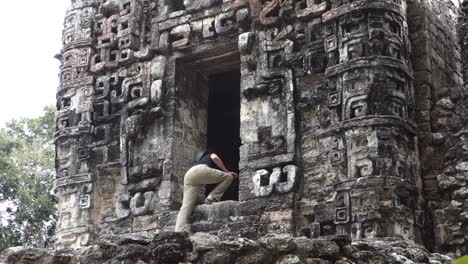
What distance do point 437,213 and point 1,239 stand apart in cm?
1326

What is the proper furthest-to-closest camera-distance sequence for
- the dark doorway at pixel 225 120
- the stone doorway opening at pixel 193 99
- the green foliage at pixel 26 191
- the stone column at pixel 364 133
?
1. the green foliage at pixel 26 191
2. the dark doorway at pixel 225 120
3. the stone doorway opening at pixel 193 99
4. the stone column at pixel 364 133

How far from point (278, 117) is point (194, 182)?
1179 mm

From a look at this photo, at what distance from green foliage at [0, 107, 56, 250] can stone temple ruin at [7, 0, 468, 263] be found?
9.27 meters

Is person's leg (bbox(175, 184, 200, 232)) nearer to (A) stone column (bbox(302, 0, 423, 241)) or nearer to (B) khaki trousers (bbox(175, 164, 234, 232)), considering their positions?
(B) khaki trousers (bbox(175, 164, 234, 232))

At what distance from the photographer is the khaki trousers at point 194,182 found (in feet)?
27.8

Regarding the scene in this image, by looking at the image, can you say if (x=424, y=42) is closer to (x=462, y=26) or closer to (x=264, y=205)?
(x=462, y=26)

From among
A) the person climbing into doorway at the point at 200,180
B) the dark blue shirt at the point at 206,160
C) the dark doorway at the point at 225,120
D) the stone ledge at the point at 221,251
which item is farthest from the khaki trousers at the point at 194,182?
the dark doorway at the point at 225,120

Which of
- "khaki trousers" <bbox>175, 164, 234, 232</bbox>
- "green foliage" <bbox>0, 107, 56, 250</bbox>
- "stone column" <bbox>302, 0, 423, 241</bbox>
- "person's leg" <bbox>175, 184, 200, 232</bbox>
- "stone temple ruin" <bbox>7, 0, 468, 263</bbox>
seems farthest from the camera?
"green foliage" <bbox>0, 107, 56, 250</bbox>

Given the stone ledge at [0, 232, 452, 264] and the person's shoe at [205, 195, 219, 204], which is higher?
the person's shoe at [205, 195, 219, 204]

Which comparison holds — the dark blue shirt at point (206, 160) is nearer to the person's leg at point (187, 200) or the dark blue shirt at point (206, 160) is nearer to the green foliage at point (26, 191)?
the person's leg at point (187, 200)

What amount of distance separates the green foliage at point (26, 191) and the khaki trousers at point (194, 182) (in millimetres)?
11052

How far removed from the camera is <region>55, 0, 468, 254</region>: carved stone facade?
25.8 feet

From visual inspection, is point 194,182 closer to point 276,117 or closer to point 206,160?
point 206,160

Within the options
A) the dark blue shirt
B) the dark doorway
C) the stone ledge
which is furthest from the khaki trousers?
→ the dark doorway
